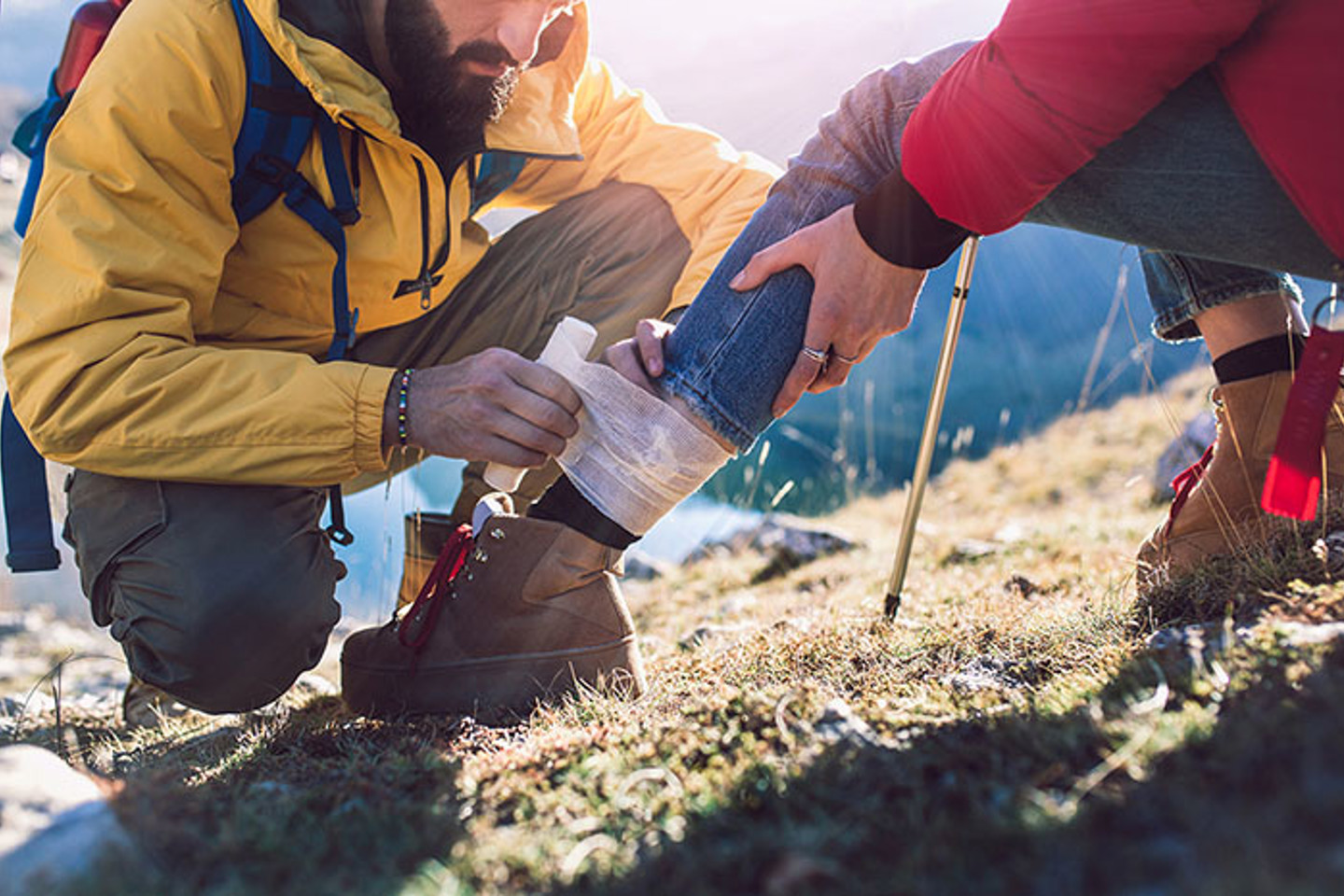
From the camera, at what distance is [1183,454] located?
5.71 metres

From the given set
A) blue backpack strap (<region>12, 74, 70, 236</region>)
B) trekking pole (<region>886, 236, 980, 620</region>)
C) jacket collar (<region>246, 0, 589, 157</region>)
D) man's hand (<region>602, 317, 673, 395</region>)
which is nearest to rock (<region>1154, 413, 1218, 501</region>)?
trekking pole (<region>886, 236, 980, 620</region>)

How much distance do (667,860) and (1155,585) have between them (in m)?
1.71

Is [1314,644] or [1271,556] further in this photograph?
[1271,556]

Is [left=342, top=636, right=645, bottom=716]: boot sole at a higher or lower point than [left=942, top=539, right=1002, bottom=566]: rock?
higher

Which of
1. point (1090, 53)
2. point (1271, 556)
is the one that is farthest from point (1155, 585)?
point (1090, 53)

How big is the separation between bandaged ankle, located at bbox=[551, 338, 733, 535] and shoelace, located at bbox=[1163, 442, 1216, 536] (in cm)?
137

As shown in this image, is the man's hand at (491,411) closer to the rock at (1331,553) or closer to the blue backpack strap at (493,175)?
the blue backpack strap at (493,175)

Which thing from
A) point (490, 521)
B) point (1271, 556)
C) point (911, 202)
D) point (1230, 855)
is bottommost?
point (490, 521)

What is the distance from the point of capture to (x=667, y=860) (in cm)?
123

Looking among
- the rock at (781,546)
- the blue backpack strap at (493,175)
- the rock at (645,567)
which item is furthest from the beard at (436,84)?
the rock at (645,567)

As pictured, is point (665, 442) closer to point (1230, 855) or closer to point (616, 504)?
point (616, 504)

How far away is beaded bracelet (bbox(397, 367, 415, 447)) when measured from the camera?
7.93ft

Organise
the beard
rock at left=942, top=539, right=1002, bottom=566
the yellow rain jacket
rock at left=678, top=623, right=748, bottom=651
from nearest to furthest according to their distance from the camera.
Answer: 1. the yellow rain jacket
2. the beard
3. rock at left=678, top=623, right=748, bottom=651
4. rock at left=942, top=539, right=1002, bottom=566

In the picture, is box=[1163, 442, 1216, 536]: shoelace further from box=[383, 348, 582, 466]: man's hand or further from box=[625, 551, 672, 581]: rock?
box=[625, 551, 672, 581]: rock
